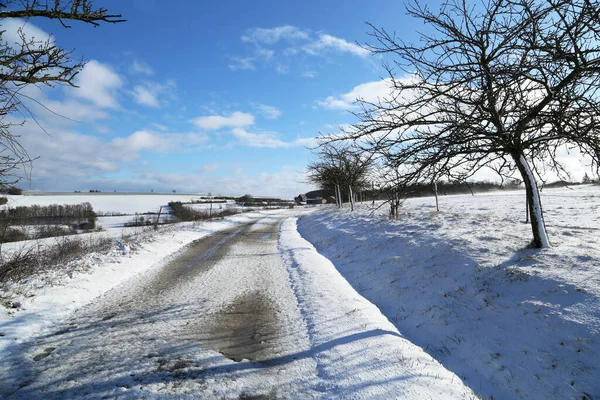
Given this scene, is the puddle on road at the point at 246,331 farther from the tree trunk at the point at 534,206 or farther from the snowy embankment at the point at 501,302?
the tree trunk at the point at 534,206

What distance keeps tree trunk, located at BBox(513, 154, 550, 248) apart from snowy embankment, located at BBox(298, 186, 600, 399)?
0.31 metres

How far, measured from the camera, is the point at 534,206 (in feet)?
20.8

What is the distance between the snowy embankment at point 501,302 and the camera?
3.40 m

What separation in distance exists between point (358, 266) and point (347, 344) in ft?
16.2

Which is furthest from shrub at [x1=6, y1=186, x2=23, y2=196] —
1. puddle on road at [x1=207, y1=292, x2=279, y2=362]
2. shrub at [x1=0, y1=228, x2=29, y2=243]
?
puddle on road at [x1=207, y1=292, x2=279, y2=362]

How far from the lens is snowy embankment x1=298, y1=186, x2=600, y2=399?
3404 mm

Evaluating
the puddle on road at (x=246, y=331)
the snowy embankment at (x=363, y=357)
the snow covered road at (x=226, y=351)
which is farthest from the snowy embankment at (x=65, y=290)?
the snowy embankment at (x=363, y=357)

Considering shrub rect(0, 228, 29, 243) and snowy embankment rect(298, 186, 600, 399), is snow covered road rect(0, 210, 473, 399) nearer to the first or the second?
snowy embankment rect(298, 186, 600, 399)

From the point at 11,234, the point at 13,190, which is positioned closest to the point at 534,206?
the point at 13,190

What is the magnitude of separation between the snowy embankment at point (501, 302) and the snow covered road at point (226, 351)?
23.1 inches

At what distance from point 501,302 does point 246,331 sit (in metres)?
3.93

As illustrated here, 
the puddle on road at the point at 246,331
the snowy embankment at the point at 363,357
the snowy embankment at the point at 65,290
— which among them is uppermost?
the snowy embankment at the point at 65,290

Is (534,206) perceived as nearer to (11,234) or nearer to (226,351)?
(226,351)

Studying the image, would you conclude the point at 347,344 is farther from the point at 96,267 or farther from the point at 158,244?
the point at 158,244
